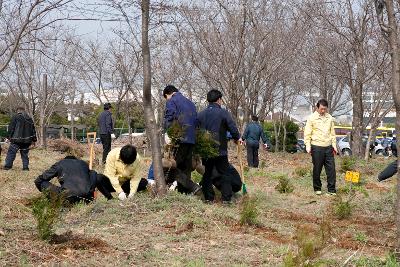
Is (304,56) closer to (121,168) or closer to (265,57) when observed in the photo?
(265,57)

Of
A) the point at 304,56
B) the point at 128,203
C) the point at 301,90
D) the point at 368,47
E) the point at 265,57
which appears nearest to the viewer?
the point at 128,203

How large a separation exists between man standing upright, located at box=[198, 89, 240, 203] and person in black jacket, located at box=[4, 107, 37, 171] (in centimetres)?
632

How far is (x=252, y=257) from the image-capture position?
5199mm

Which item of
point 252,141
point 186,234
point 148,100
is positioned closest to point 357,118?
point 252,141

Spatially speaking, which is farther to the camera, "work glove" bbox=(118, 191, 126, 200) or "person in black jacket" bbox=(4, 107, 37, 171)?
"person in black jacket" bbox=(4, 107, 37, 171)

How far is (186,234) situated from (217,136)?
2614mm

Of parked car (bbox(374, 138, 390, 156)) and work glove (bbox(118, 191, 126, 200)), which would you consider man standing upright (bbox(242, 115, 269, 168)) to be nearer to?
work glove (bbox(118, 191, 126, 200))

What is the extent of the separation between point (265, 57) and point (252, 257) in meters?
14.4

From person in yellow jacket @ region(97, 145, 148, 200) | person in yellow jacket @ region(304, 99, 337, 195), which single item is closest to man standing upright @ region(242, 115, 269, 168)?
person in yellow jacket @ region(304, 99, 337, 195)

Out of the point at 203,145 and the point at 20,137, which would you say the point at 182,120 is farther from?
the point at 20,137

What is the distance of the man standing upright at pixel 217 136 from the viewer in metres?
8.38

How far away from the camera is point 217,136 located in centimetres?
838

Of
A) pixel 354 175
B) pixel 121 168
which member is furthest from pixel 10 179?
pixel 354 175

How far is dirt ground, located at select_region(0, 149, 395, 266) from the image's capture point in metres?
4.95
